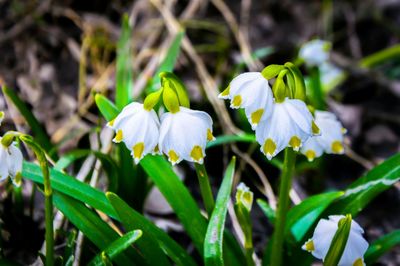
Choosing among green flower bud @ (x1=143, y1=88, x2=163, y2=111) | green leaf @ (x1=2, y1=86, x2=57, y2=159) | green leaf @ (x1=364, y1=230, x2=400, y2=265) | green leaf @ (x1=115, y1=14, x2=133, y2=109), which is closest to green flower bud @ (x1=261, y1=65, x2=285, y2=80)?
green flower bud @ (x1=143, y1=88, x2=163, y2=111)

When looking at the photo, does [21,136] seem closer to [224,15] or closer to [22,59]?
Answer: [22,59]

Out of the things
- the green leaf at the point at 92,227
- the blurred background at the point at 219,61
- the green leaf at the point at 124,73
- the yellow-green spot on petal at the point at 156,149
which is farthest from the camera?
the blurred background at the point at 219,61

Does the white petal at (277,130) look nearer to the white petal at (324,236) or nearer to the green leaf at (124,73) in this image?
the white petal at (324,236)

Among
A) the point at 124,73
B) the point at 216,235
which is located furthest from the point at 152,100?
the point at 124,73

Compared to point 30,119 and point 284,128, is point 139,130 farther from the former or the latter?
point 30,119

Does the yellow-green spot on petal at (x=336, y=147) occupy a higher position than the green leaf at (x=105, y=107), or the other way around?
the green leaf at (x=105, y=107)

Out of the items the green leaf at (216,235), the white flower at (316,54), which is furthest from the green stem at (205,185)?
the white flower at (316,54)

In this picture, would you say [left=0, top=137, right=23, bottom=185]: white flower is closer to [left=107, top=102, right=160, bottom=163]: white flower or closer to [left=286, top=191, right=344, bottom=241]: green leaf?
[left=107, top=102, right=160, bottom=163]: white flower

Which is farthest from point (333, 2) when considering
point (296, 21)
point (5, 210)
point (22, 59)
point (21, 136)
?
point (21, 136)

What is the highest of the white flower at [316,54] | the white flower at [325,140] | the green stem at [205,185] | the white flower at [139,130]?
the white flower at [139,130]
